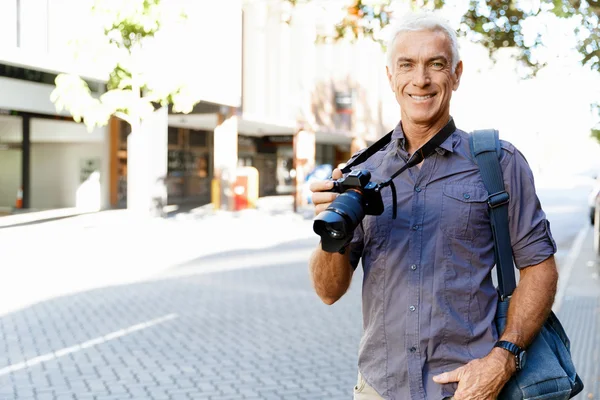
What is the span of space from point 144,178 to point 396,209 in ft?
67.6

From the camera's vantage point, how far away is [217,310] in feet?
30.1

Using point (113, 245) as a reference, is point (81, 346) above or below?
above

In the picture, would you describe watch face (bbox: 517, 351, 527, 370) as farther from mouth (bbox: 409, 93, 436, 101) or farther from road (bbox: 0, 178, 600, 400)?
road (bbox: 0, 178, 600, 400)

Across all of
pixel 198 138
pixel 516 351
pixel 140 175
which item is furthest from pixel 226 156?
pixel 516 351

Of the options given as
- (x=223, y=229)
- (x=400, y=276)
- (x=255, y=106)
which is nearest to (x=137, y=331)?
(x=400, y=276)

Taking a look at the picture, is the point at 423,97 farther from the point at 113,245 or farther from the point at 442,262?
the point at 113,245

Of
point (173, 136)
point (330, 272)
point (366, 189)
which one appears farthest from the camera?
point (173, 136)

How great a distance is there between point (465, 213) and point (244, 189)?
27.1 metres

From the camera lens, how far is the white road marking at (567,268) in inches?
387

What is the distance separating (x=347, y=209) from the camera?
195 centimetres

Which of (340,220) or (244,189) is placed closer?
(340,220)

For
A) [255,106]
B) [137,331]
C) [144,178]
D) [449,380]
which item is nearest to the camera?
[449,380]

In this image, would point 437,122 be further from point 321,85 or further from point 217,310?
point 321,85

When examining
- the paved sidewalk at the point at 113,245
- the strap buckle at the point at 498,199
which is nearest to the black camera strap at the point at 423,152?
the strap buckle at the point at 498,199
